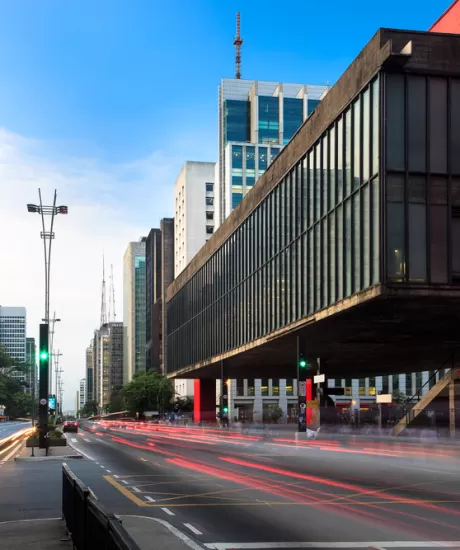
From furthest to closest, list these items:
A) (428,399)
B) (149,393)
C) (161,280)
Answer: (161,280) → (149,393) → (428,399)

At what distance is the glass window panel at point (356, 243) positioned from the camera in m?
36.9

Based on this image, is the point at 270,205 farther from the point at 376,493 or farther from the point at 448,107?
the point at 376,493

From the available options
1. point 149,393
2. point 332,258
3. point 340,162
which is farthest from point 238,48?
point 332,258

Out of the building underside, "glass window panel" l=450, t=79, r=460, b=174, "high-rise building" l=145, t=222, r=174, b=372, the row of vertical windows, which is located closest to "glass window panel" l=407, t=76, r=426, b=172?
"glass window panel" l=450, t=79, r=460, b=174

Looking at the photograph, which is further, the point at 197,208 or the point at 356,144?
the point at 197,208

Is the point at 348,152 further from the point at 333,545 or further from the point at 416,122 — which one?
the point at 333,545

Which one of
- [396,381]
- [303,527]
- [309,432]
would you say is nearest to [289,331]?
[309,432]

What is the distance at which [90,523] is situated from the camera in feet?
26.6

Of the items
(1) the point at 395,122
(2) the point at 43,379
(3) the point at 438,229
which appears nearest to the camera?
(3) the point at 438,229

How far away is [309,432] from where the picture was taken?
45.8m

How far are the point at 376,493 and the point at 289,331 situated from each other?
99.5ft

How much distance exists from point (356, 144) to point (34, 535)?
1157 inches

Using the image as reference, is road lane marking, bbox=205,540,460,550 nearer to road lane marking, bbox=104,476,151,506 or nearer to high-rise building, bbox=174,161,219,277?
road lane marking, bbox=104,476,151,506

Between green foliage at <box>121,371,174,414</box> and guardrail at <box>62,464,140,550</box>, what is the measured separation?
129 m
